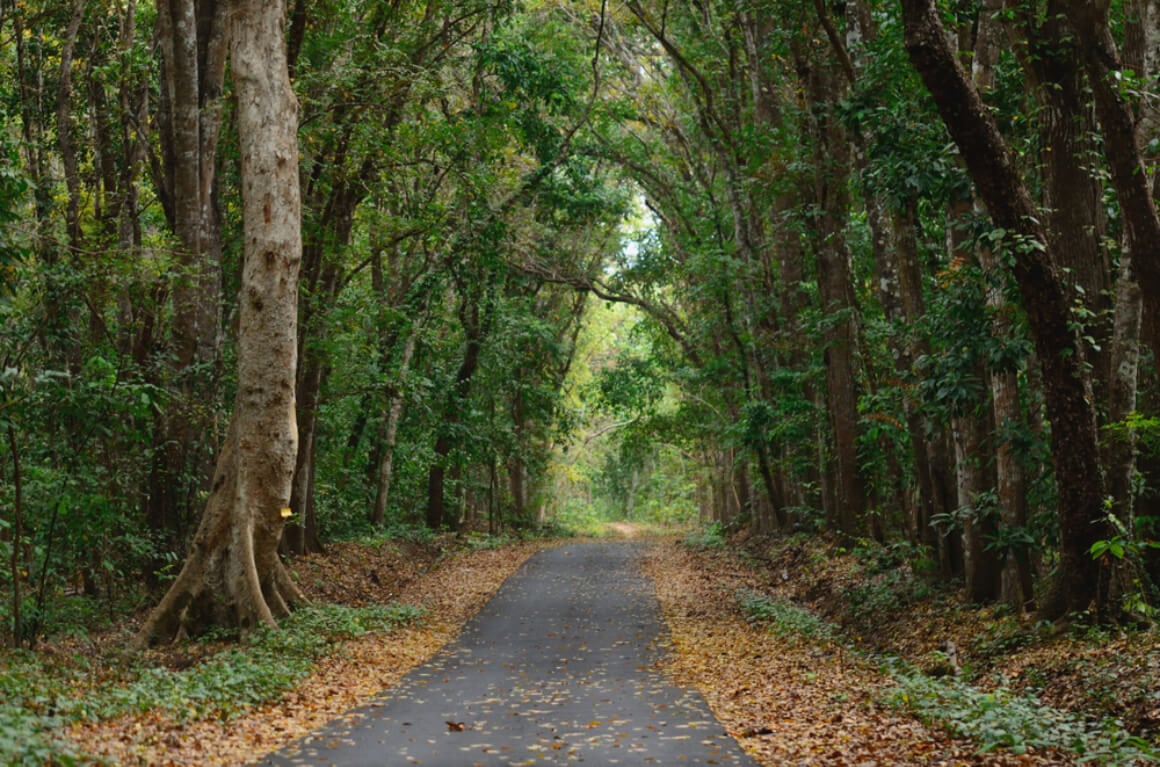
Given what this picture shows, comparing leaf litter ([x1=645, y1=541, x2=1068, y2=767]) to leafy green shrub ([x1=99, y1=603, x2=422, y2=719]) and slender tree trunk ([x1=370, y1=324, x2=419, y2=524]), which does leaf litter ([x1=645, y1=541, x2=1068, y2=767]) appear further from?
slender tree trunk ([x1=370, y1=324, x2=419, y2=524])

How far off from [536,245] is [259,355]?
773 inches

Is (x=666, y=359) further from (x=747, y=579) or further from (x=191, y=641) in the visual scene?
(x=191, y=641)

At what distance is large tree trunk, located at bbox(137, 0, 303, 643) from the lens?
12.0 m

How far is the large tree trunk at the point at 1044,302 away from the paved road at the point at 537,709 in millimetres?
3969

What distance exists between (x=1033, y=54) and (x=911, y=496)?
1203 centimetres

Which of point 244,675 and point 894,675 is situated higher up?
point 244,675

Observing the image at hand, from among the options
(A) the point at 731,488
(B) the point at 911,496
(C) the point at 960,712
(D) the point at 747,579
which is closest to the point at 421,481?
(A) the point at 731,488

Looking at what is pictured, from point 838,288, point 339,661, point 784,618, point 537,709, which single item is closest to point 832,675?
point 537,709

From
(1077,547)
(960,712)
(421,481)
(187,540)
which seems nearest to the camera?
(960,712)

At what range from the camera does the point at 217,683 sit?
8766mm

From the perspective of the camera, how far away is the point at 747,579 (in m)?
20.7

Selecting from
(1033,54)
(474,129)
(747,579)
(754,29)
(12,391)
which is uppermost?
(754,29)

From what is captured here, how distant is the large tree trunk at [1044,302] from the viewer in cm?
896

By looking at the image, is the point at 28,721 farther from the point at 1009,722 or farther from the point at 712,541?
the point at 712,541
